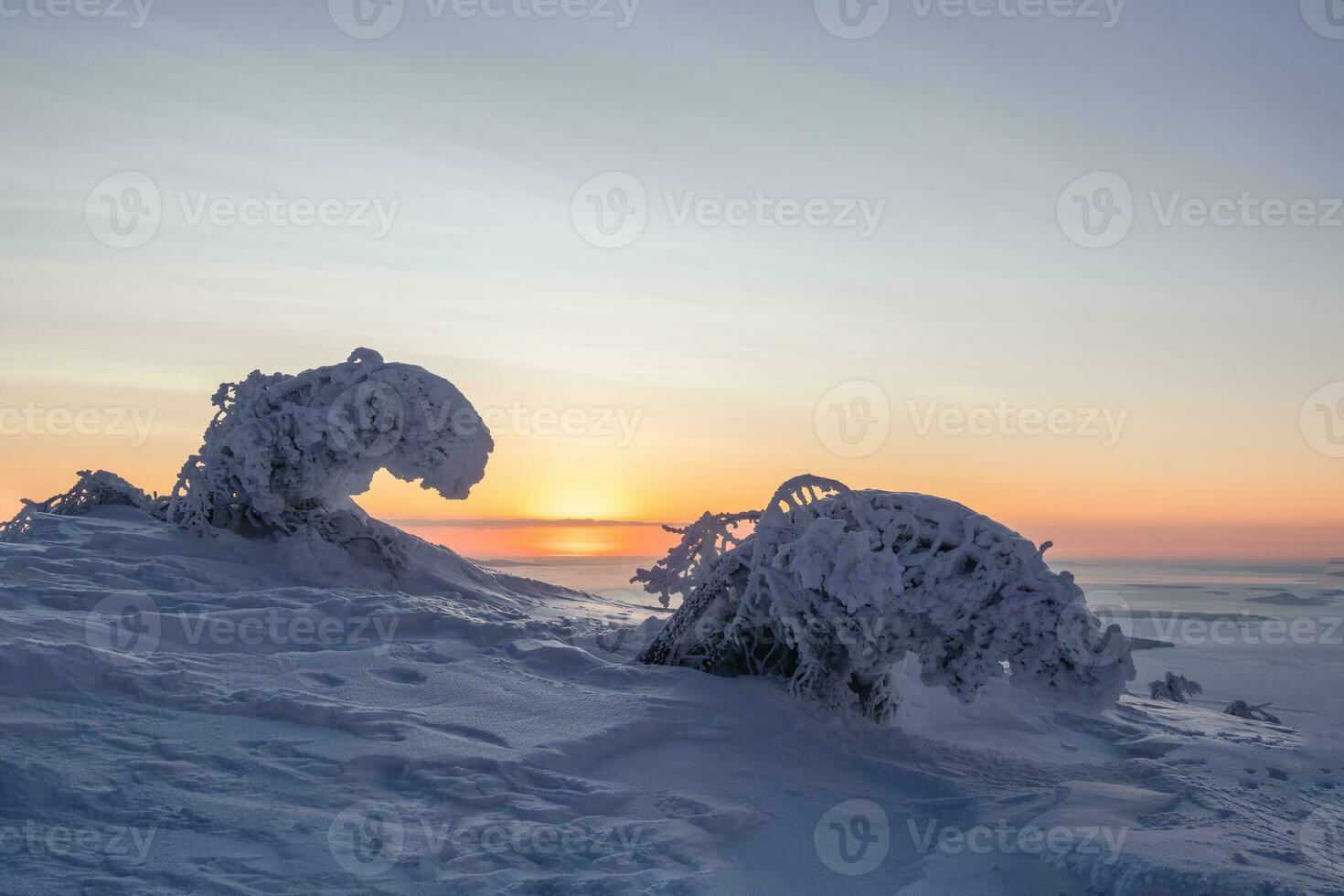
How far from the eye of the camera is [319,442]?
945 cm

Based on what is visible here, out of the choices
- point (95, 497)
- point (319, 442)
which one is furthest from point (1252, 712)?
point (95, 497)

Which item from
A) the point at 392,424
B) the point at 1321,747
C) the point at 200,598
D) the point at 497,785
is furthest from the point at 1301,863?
the point at 392,424

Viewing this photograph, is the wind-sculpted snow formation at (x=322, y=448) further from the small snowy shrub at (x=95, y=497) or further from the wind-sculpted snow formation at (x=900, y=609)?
the wind-sculpted snow formation at (x=900, y=609)

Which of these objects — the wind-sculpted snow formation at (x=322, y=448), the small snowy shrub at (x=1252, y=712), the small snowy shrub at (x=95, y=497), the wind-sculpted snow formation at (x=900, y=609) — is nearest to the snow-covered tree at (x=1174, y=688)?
the small snowy shrub at (x=1252, y=712)

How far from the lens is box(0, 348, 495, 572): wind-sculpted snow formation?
9375 millimetres

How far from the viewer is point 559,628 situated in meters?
7.94

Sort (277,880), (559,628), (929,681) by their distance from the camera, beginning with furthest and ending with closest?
(559,628)
(929,681)
(277,880)

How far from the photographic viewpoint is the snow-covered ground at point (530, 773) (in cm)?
367

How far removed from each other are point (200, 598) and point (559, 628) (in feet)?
9.18

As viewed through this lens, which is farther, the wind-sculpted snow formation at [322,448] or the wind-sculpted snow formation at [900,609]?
the wind-sculpted snow formation at [322,448]

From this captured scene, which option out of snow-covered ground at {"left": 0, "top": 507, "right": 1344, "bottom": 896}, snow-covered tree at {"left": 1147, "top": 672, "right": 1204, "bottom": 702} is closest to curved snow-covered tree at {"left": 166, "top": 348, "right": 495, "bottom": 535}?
snow-covered ground at {"left": 0, "top": 507, "right": 1344, "bottom": 896}

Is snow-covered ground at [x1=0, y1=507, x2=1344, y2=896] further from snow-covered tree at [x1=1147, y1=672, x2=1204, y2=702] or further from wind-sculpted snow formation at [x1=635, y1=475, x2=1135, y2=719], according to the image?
snow-covered tree at [x1=1147, y1=672, x2=1204, y2=702]

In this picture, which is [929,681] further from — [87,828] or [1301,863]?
[87,828]

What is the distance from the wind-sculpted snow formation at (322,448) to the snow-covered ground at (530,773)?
88.2 inches
